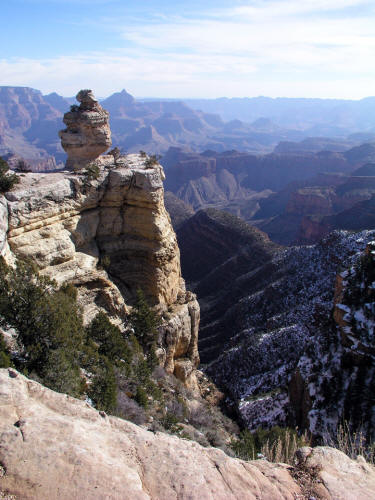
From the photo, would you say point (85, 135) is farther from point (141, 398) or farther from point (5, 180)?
point (141, 398)

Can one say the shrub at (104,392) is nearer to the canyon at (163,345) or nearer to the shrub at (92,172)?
the canyon at (163,345)

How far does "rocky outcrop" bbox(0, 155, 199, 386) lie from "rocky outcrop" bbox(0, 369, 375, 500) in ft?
31.8

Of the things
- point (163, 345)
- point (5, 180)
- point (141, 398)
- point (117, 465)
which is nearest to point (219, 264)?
point (163, 345)

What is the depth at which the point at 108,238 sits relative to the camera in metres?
22.5

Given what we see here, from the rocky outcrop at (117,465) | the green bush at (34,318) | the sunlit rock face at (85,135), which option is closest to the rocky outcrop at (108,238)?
the sunlit rock face at (85,135)

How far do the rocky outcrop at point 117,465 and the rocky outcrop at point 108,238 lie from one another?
31.8 ft

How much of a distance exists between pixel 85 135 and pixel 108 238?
25.6 feet

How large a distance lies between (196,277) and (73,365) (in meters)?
66.0

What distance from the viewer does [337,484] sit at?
8102 mm

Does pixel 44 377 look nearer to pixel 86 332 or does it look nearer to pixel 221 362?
pixel 86 332

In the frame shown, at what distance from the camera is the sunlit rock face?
24566 mm

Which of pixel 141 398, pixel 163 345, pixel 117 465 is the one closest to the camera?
pixel 117 465

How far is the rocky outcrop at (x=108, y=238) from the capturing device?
17719 mm

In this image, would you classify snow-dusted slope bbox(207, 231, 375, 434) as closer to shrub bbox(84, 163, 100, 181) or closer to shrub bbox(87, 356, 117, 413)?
shrub bbox(87, 356, 117, 413)
